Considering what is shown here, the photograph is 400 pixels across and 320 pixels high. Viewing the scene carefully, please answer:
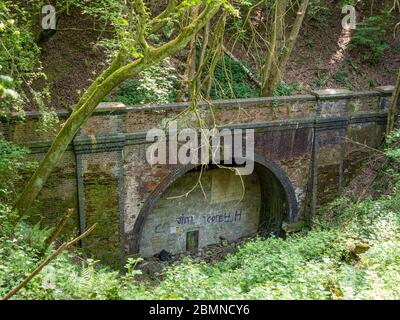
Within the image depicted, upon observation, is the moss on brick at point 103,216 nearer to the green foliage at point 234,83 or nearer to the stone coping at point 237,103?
the stone coping at point 237,103

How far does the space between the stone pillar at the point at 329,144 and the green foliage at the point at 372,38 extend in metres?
3.89

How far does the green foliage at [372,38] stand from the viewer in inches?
611

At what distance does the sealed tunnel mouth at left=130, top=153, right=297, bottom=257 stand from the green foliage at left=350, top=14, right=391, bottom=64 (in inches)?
243

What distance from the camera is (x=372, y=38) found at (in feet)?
51.5

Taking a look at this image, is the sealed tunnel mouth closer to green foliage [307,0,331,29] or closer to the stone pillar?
the stone pillar

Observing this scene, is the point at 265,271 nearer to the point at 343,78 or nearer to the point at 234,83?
the point at 234,83

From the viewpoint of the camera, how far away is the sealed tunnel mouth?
1202cm

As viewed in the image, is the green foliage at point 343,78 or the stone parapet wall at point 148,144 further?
the green foliage at point 343,78

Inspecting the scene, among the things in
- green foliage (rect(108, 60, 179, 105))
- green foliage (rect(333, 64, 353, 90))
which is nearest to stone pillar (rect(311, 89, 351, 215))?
green foliage (rect(333, 64, 353, 90))

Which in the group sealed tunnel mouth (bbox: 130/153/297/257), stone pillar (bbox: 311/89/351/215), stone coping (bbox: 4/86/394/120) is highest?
stone coping (bbox: 4/86/394/120)

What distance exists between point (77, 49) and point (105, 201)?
473 cm

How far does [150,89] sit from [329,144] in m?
5.34

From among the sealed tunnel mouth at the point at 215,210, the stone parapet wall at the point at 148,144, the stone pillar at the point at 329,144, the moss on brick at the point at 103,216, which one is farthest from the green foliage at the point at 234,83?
the moss on brick at the point at 103,216

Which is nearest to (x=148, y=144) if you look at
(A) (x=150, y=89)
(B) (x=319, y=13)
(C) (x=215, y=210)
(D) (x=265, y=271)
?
(A) (x=150, y=89)
